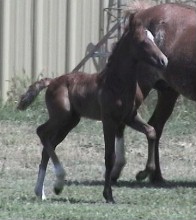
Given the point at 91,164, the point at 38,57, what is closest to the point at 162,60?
the point at 91,164

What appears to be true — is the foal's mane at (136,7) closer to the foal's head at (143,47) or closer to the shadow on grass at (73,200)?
the foal's head at (143,47)

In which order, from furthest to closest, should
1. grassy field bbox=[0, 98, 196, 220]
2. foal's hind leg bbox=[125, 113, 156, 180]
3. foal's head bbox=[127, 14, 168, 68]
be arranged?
foal's hind leg bbox=[125, 113, 156, 180] → foal's head bbox=[127, 14, 168, 68] → grassy field bbox=[0, 98, 196, 220]

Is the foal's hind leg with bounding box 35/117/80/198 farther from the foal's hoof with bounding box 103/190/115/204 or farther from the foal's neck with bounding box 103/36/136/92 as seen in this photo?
the foal's neck with bounding box 103/36/136/92

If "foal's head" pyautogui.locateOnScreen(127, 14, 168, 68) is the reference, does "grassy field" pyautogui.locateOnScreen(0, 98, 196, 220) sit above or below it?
below

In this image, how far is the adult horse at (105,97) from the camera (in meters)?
10.1

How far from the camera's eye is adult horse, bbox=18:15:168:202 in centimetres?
1010

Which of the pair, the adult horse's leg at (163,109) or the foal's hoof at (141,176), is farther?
the adult horse's leg at (163,109)

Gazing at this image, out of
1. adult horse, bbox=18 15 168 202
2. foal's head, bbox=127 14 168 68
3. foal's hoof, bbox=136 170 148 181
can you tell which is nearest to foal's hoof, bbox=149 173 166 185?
foal's hoof, bbox=136 170 148 181

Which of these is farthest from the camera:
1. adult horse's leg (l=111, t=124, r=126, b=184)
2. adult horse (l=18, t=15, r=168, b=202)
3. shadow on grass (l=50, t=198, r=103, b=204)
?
adult horse's leg (l=111, t=124, r=126, b=184)

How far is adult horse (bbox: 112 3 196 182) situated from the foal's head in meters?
1.36

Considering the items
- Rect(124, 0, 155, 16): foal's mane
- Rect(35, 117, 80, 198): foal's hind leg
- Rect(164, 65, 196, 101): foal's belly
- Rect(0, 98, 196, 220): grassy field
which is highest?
Rect(124, 0, 155, 16): foal's mane

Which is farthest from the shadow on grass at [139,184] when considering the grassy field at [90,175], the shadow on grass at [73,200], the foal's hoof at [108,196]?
the foal's hoof at [108,196]

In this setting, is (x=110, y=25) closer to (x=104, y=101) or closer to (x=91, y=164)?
(x=91, y=164)

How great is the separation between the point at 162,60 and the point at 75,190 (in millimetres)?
1886
